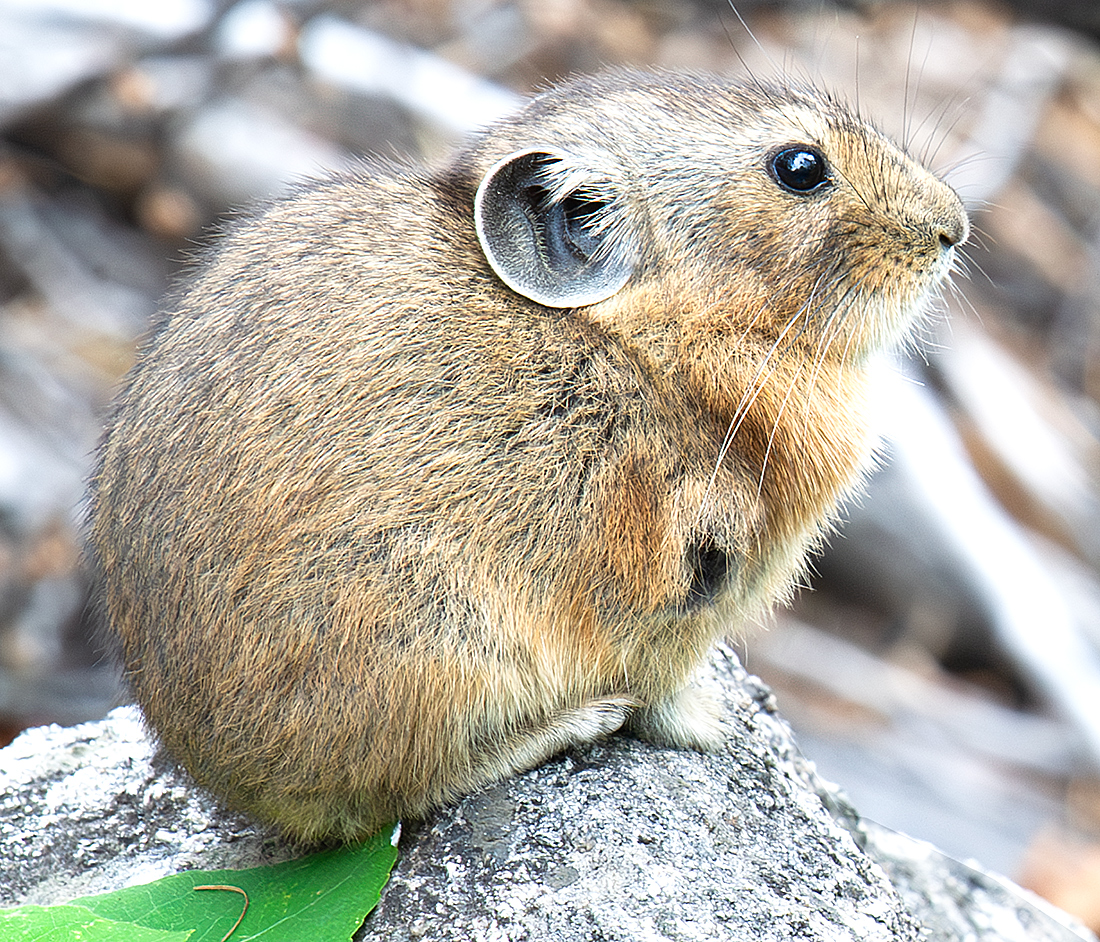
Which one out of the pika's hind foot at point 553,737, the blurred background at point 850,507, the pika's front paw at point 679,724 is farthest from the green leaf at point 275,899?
the blurred background at point 850,507

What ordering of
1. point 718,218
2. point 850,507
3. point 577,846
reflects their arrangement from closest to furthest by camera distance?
point 577,846 → point 718,218 → point 850,507

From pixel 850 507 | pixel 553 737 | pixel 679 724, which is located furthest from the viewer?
pixel 850 507

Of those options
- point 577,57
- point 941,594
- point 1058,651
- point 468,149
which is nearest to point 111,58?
point 577,57

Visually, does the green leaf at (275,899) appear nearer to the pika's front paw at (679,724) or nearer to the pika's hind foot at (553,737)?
the pika's hind foot at (553,737)

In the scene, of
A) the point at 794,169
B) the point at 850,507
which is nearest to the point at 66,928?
the point at 794,169

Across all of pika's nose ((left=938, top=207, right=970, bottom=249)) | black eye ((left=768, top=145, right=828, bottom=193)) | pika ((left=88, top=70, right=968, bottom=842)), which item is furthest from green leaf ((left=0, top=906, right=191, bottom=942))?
pika's nose ((left=938, top=207, right=970, bottom=249))

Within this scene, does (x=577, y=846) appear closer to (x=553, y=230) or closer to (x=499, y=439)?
(x=499, y=439)

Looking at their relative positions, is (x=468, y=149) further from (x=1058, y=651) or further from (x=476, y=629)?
(x=1058, y=651)
